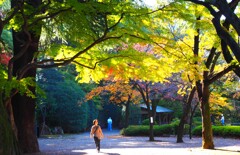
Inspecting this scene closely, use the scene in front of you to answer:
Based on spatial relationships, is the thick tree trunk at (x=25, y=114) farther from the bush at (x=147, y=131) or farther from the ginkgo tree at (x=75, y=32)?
the bush at (x=147, y=131)

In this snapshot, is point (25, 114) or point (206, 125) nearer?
point (25, 114)

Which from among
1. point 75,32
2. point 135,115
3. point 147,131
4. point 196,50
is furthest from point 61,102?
point 75,32

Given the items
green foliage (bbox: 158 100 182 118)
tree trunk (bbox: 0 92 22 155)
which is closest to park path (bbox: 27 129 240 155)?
tree trunk (bbox: 0 92 22 155)

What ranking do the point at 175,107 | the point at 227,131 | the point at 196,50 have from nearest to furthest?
1. the point at 196,50
2. the point at 227,131
3. the point at 175,107

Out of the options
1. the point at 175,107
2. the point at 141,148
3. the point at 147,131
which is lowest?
the point at 141,148

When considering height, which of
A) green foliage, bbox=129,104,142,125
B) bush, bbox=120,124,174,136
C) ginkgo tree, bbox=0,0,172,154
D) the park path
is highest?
ginkgo tree, bbox=0,0,172,154

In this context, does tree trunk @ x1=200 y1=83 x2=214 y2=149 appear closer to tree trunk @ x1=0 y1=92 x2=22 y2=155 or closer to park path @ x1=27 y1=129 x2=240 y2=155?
park path @ x1=27 y1=129 x2=240 y2=155

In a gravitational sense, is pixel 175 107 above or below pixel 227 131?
above

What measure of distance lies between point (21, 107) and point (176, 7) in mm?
7203

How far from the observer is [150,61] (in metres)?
11.9

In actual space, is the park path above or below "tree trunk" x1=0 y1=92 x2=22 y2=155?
below

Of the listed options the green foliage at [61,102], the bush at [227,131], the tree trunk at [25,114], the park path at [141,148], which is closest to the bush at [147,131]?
the bush at [227,131]

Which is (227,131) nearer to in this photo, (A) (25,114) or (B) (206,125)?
(B) (206,125)

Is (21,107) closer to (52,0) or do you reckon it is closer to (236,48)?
(52,0)
